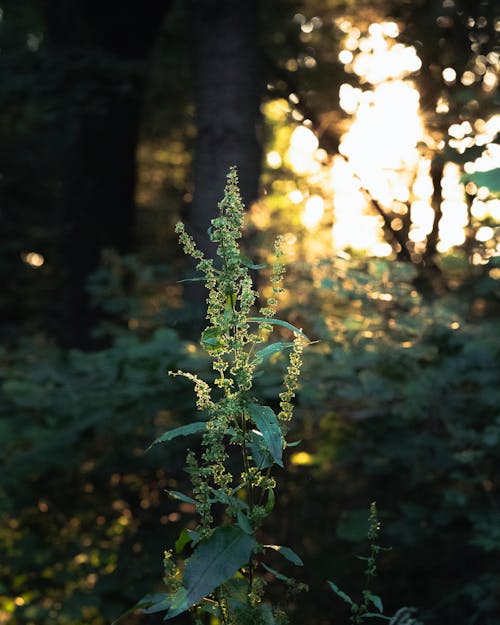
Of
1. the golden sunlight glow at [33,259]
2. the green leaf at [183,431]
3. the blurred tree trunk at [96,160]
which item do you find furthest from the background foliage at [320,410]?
the golden sunlight glow at [33,259]

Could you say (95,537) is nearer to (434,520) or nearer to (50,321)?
(434,520)

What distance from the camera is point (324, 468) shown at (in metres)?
5.88

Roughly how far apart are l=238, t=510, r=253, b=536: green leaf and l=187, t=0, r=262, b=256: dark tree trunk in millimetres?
4576

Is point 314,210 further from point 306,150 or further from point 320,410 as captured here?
point 320,410

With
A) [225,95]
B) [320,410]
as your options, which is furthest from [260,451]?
[225,95]

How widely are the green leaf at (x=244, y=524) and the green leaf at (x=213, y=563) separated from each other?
0.5 inches

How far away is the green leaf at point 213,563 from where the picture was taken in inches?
75.3

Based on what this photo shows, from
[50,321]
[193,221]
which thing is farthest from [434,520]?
[50,321]

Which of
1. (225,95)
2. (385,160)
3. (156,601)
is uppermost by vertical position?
(225,95)

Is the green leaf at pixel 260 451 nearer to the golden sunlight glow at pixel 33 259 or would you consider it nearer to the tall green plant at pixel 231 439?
the tall green plant at pixel 231 439

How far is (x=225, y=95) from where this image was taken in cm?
655

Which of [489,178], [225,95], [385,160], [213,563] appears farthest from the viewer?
[385,160]

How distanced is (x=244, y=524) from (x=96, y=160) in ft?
25.7

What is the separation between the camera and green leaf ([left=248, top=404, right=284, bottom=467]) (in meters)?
1.96
